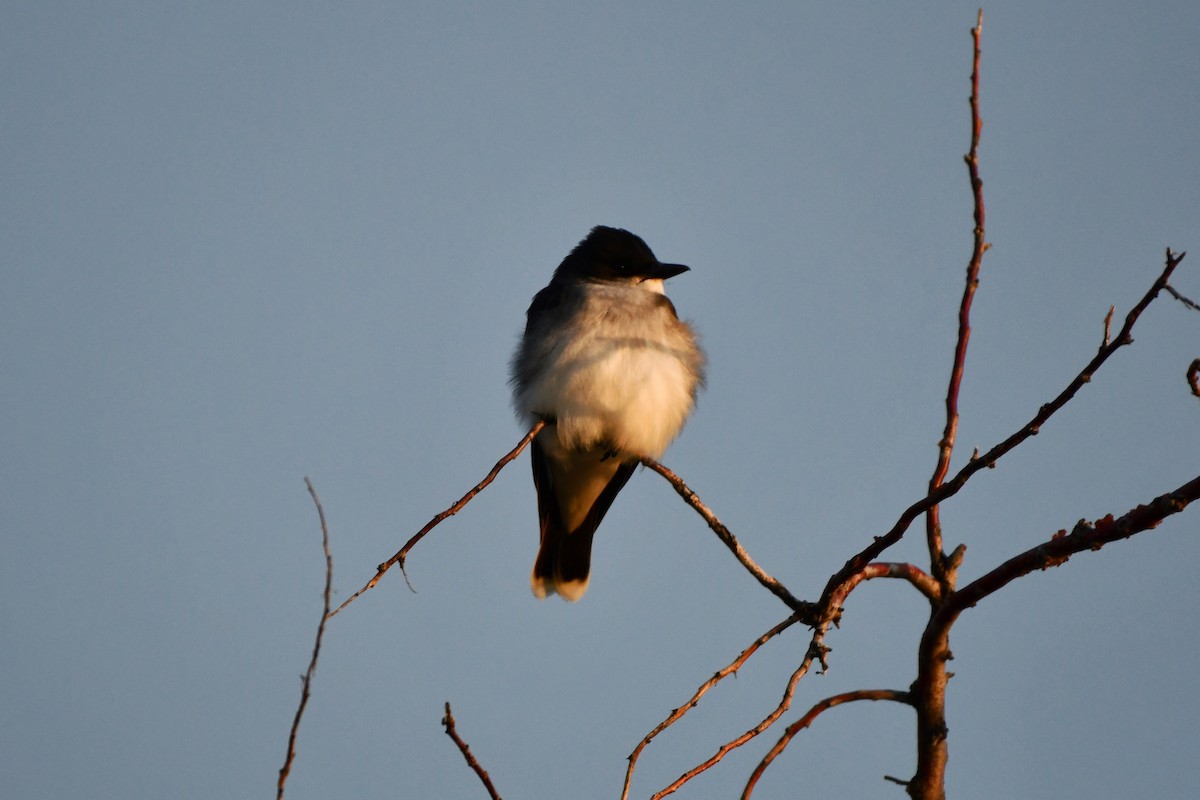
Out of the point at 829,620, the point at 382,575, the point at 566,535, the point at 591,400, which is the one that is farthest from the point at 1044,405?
the point at 566,535

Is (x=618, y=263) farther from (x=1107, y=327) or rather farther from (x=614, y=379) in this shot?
(x=1107, y=327)

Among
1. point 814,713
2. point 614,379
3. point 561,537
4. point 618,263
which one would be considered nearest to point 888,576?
point 814,713

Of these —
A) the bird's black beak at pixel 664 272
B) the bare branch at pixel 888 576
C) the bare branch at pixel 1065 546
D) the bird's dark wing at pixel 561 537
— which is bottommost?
the bare branch at pixel 1065 546

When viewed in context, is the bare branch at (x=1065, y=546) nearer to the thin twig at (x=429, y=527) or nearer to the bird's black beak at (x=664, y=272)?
the thin twig at (x=429, y=527)

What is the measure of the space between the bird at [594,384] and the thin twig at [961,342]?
2809 mm

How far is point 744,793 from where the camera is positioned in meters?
2.80

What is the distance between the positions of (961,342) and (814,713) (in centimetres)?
100

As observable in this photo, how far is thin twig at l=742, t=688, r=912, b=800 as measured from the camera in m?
2.81

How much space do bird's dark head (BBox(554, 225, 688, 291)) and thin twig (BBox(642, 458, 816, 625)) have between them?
7.96ft

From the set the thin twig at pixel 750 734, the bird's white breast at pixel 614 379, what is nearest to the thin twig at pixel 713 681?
the thin twig at pixel 750 734

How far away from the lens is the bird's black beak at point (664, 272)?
670 centimetres

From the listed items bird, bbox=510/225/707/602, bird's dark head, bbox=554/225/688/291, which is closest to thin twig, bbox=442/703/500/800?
bird, bbox=510/225/707/602

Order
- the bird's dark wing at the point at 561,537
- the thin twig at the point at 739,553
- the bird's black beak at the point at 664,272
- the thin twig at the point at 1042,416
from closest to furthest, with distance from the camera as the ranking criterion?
the thin twig at the point at 1042,416
the thin twig at the point at 739,553
the bird's dark wing at the point at 561,537
the bird's black beak at the point at 664,272

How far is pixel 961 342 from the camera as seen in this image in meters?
3.06
